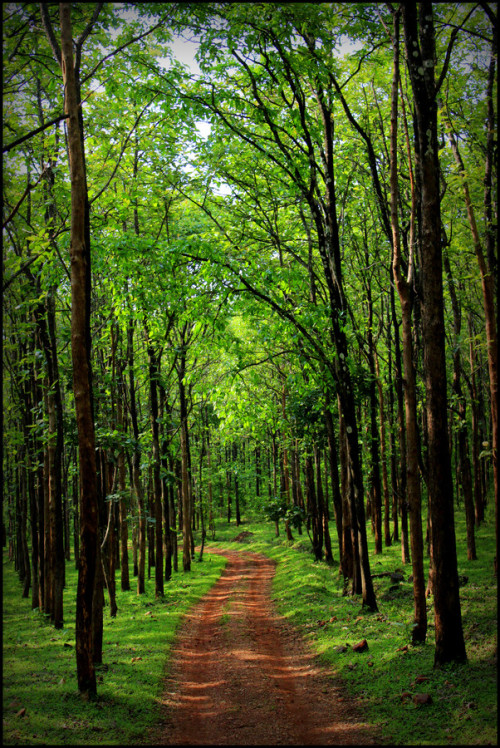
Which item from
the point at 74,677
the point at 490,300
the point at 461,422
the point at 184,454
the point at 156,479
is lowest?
Answer: the point at 74,677

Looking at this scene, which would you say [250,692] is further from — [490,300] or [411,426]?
[490,300]

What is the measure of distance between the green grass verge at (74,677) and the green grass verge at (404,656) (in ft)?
10.3

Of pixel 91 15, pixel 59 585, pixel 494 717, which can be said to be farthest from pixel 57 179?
pixel 494 717

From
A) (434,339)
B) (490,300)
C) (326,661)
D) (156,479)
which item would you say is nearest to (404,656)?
(326,661)

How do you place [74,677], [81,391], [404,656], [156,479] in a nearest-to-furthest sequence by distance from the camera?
[81,391] → [74,677] → [404,656] → [156,479]

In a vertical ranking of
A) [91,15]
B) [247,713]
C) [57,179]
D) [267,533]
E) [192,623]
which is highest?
[91,15]

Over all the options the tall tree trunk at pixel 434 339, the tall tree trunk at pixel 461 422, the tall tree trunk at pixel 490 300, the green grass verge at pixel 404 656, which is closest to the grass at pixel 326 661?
the green grass verge at pixel 404 656

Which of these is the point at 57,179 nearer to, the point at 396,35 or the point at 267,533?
the point at 396,35

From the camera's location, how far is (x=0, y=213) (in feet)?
18.0

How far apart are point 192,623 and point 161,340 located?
8108mm

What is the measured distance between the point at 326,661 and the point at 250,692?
1775mm

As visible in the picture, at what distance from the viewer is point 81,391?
7125 mm

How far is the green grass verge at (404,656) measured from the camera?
5.60m

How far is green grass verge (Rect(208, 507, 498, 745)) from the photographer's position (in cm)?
560
